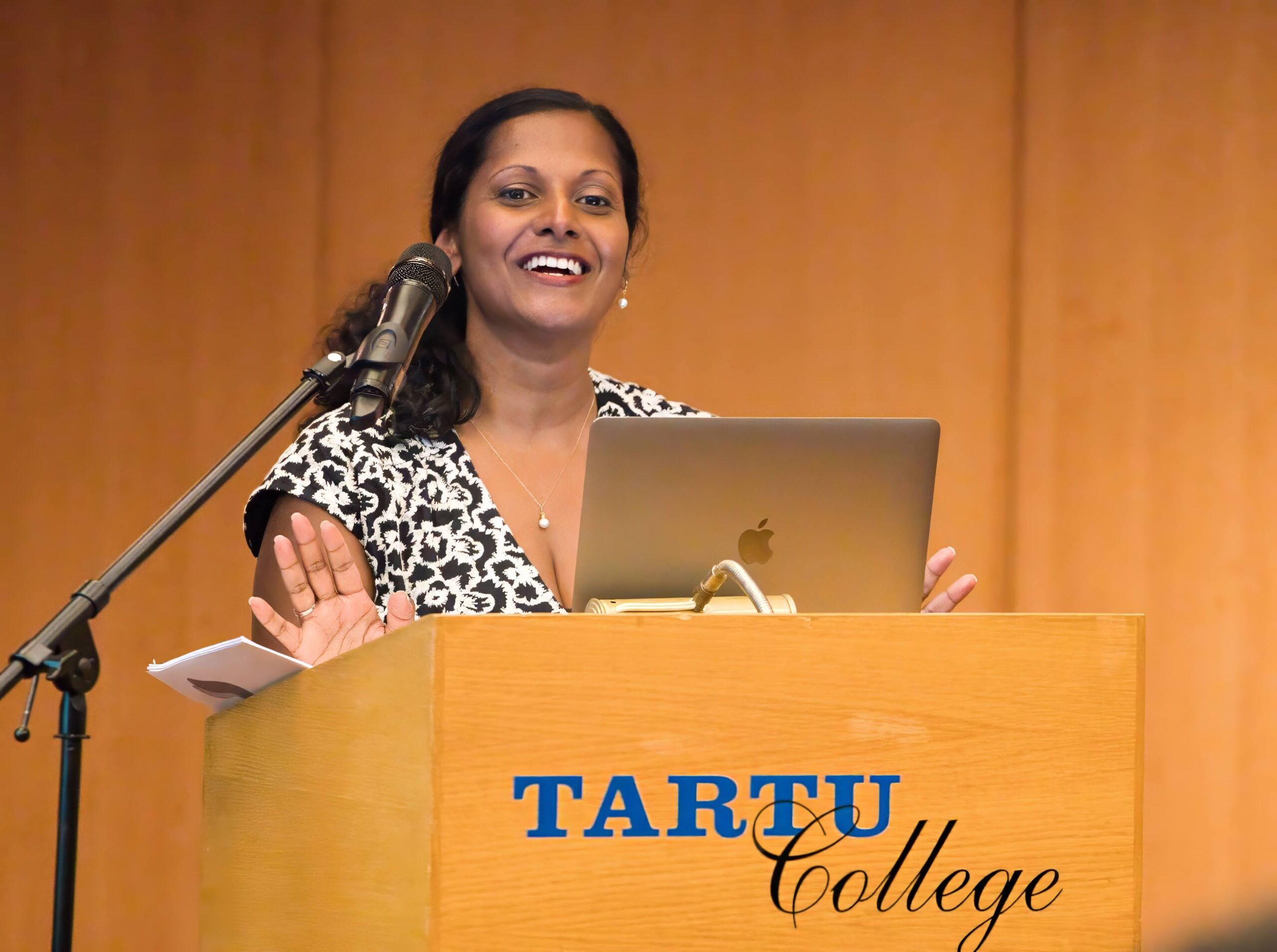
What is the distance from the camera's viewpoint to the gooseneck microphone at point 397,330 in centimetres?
121

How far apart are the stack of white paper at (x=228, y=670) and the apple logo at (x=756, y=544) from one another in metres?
0.44

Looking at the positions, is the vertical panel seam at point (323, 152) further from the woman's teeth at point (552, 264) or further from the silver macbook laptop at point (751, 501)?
the silver macbook laptop at point (751, 501)

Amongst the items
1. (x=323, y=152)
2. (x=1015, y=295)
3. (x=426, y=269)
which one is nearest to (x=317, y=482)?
(x=426, y=269)

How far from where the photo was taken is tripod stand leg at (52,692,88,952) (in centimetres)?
110

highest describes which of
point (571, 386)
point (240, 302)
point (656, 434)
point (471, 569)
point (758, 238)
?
point (758, 238)

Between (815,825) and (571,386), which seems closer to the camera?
(815,825)

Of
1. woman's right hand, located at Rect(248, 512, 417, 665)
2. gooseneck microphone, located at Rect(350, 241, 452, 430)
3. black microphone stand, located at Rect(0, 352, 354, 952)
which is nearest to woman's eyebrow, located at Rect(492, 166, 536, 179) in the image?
gooseneck microphone, located at Rect(350, 241, 452, 430)

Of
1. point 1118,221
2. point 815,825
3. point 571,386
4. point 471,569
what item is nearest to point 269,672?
point 815,825

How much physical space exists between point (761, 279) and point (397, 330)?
Answer: 2275 mm

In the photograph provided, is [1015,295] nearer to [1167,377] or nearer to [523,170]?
[1167,377]

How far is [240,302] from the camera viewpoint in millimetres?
3213

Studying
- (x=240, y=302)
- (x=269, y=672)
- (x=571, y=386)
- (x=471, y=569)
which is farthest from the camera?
(x=240, y=302)

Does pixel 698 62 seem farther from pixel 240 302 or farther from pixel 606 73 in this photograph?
pixel 240 302

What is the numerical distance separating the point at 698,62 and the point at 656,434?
7.66 feet
